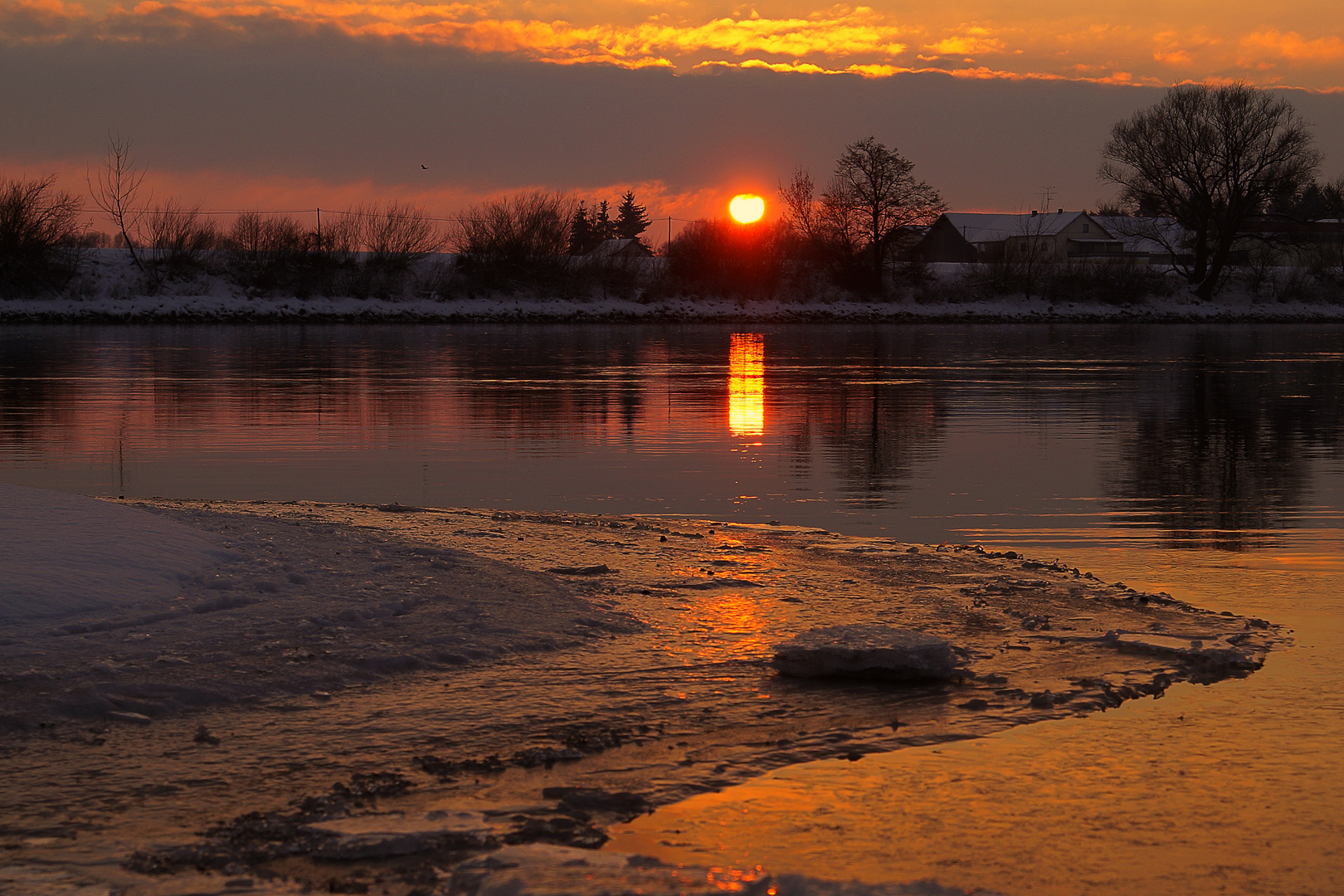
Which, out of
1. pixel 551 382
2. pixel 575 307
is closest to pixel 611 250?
pixel 575 307

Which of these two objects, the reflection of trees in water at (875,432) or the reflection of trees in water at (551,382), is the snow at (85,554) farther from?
the reflection of trees in water at (551,382)

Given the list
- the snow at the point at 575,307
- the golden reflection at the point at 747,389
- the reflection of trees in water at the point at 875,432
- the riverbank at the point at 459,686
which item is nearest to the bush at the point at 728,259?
the snow at the point at 575,307

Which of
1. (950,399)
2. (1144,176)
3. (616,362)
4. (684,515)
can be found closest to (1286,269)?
(1144,176)

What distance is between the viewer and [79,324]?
49219 mm

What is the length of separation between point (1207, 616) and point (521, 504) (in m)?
5.49

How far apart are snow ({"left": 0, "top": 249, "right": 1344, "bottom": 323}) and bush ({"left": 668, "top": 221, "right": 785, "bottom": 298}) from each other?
4.81ft

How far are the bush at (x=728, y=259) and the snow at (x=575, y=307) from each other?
1468 mm

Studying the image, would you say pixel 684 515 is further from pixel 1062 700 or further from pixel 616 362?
pixel 616 362

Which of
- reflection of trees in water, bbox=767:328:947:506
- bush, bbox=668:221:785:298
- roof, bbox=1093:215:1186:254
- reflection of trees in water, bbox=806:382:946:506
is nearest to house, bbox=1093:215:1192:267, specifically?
roof, bbox=1093:215:1186:254

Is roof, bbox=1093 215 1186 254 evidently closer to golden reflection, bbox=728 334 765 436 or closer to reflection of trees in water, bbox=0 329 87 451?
golden reflection, bbox=728 334 765 436

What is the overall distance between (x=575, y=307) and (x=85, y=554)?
180ft

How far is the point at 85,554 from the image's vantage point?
671cm

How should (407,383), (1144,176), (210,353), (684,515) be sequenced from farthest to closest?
(1144,176) → (210,353) → (407,383) → (684,515)

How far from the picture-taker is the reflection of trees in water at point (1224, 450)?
32.8 feet
